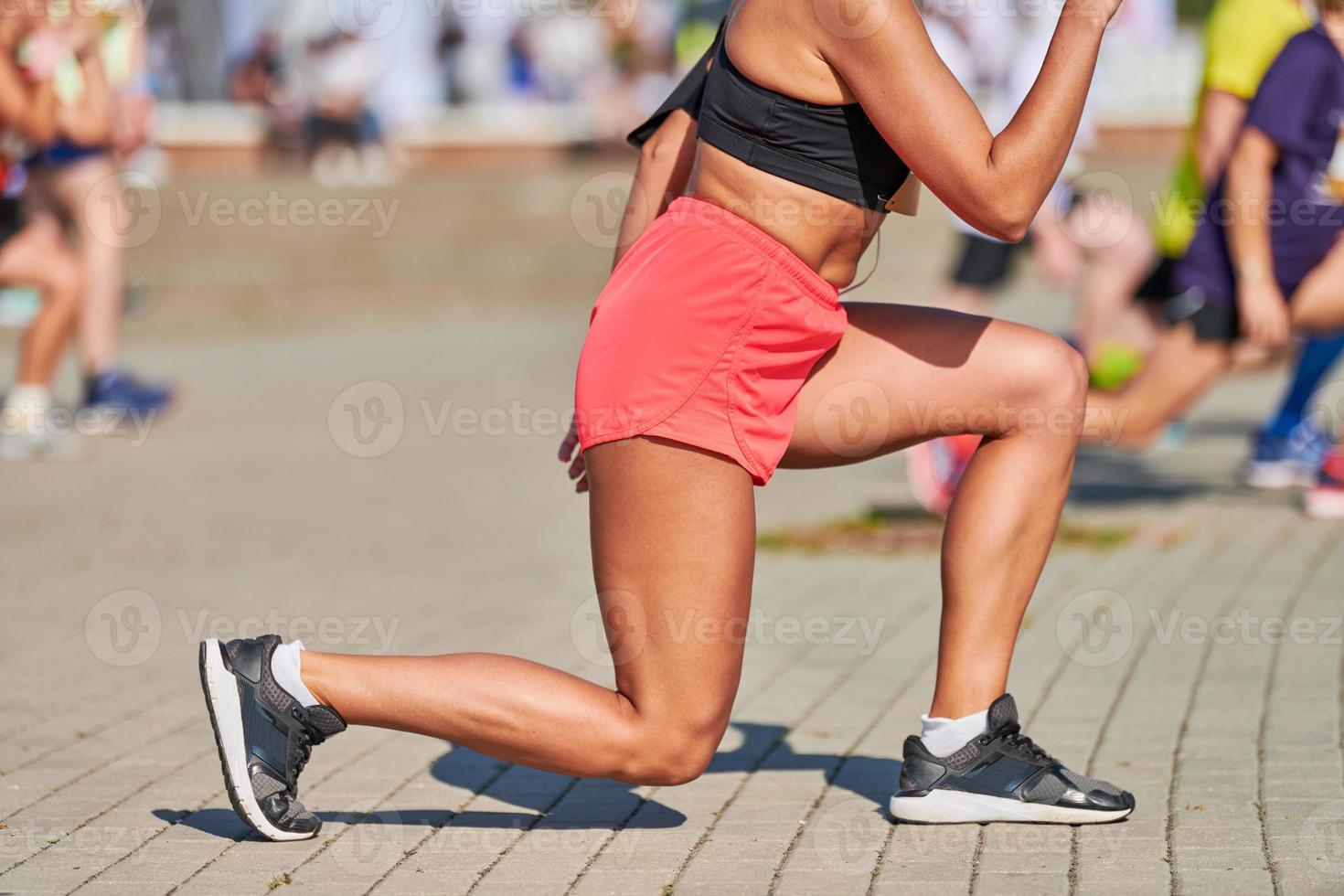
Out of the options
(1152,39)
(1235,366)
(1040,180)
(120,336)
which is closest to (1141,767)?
(1040,180)

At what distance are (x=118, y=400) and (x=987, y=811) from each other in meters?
7.39

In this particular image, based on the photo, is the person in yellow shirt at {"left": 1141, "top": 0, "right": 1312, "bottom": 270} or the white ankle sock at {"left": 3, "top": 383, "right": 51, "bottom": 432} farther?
the white ankle sock at {"left": 3, "top": 383, "right": 51, "bottom": 432}

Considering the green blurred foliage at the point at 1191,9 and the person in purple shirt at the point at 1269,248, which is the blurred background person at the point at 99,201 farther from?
the green blurred foliage at the point at 1191,9

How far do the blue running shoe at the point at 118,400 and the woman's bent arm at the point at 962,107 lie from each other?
7452 mm

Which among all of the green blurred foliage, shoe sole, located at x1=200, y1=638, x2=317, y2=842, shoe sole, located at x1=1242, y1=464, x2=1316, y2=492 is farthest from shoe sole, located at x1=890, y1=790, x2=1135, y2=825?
the green blurred foliage

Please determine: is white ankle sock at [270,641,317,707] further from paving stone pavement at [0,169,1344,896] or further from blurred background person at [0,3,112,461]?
blurred background person at [0,3,112,461]

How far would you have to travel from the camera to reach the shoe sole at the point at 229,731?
3.32 m

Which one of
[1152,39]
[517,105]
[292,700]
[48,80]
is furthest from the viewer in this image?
[517,105]

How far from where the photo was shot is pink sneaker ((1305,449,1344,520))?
22.7ft

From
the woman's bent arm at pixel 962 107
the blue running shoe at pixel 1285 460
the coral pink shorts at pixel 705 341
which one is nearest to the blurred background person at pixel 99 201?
the blue running shoe at pixel 1285 460

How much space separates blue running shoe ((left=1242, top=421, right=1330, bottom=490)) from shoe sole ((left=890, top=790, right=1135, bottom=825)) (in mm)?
4522

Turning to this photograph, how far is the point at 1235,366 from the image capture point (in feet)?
21.5

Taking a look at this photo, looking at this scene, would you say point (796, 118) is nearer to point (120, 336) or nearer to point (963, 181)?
point (963, 181)

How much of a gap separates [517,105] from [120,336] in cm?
1406
